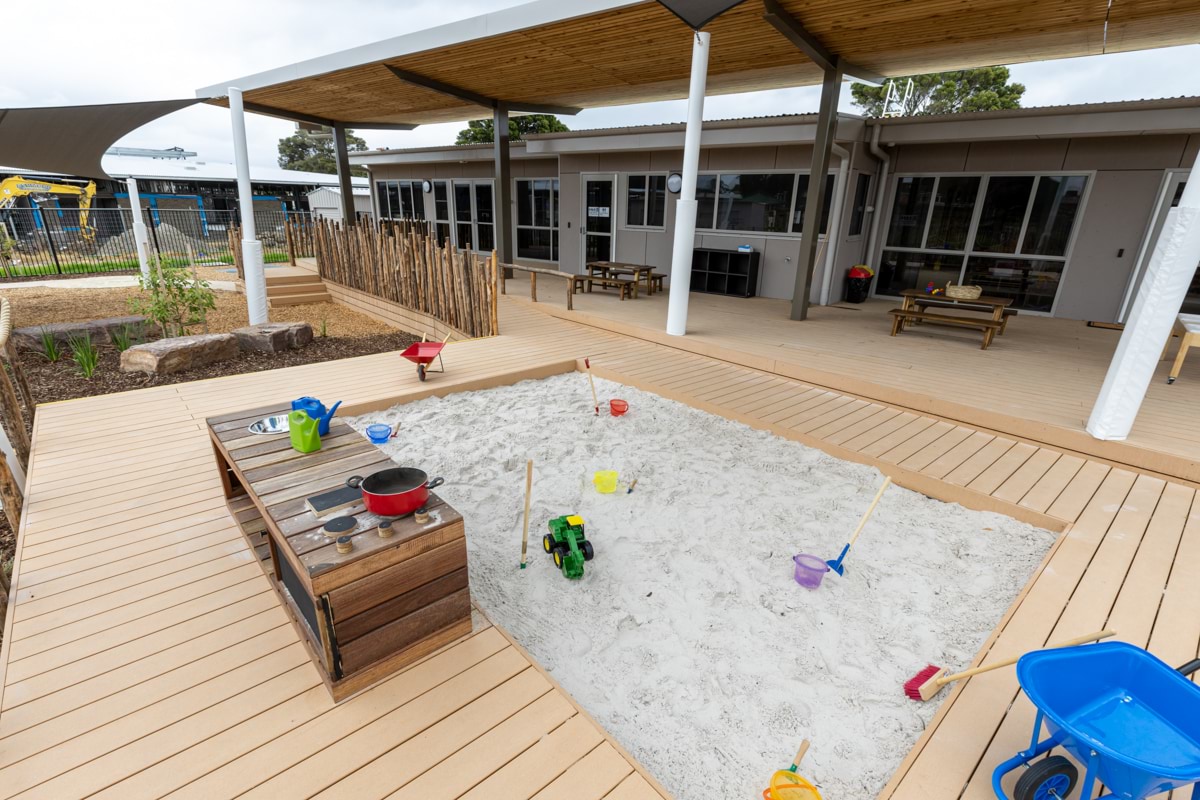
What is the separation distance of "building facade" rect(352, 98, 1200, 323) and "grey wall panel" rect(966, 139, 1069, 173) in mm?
14

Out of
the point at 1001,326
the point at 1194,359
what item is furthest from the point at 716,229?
the point at 1194,359

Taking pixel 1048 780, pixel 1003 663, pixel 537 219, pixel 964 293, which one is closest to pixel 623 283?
pixel 964 293

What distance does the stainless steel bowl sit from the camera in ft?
9.12

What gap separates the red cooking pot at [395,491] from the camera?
6.48ft

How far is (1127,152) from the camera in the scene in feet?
22.8

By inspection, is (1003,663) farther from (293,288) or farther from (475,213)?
(475,213)

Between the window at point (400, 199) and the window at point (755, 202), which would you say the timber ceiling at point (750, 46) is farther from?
the window at point (400, 199)

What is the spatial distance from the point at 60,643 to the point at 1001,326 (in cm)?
843

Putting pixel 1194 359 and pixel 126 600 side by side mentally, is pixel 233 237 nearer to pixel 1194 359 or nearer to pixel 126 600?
pixel 126 600

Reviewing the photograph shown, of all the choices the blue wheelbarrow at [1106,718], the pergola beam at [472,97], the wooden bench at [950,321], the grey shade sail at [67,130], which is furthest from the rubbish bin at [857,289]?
the grey shade sail at [67,130]

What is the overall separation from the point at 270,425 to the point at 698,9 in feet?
15.2

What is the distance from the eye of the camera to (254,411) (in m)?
3.07

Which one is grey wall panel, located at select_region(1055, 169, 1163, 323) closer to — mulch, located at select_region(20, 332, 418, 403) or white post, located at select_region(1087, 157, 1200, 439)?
white post, located at select_region(1087, 157, 1200, 439)

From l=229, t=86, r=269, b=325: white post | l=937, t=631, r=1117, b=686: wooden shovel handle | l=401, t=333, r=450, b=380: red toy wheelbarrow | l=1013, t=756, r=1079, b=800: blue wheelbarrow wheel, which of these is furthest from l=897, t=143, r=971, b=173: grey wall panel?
l=229, t=86, r=269, b=325: white post
